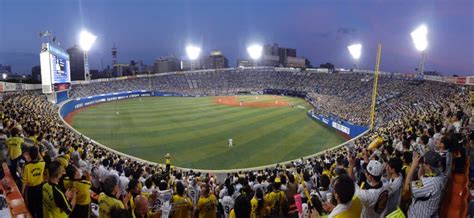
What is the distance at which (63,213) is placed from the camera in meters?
4.70

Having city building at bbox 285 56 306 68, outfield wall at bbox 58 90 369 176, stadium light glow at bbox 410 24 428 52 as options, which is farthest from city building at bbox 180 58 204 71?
stadium light glow at bbox 410 24 428 52

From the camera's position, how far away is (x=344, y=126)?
1189 inches

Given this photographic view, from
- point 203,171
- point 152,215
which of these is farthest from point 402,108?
point 152,215

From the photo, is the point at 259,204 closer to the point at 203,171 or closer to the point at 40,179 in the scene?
the point at 40,179

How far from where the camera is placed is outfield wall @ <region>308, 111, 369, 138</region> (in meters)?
27.5

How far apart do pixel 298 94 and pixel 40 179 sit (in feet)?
219

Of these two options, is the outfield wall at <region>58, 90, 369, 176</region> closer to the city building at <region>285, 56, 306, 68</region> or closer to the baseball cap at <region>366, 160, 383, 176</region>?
the baseball cap at <region>366, 160, 383, 176</region>

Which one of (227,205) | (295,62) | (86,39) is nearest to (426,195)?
(227,205)

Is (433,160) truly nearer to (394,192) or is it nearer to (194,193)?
(394,192)

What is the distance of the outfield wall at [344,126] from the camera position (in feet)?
90.3

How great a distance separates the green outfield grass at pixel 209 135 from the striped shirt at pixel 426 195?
16.2 metres

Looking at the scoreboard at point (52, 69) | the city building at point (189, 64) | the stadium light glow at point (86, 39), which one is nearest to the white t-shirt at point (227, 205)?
the scoreboard at point (52, 69)

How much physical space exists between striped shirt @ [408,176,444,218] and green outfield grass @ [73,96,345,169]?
16.2 meters

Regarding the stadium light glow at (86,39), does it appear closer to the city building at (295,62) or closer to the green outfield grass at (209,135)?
the green outfield grass at (209,135)
